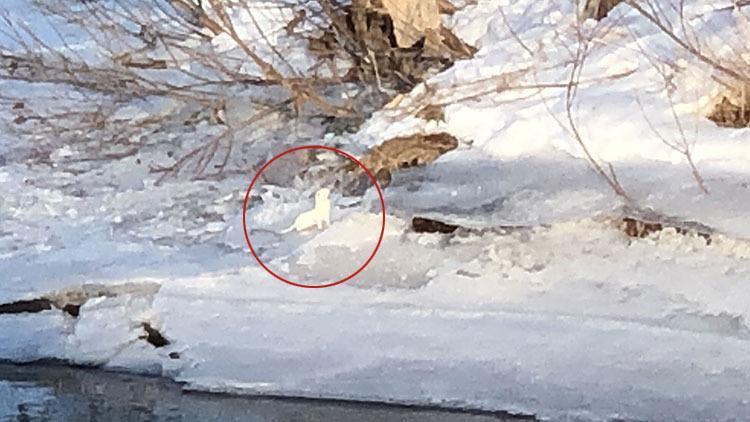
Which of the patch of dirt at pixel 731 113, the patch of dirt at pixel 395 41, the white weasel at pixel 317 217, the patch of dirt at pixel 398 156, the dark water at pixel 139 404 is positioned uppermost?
the patch of dirt at pixel 395 41

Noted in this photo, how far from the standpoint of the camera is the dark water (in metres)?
4.66

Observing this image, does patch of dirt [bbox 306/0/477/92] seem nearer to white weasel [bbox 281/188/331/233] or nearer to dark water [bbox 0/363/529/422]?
white weasel [bbox 281/188/331/233]

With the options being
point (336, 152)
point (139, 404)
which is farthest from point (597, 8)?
point (139, 404)

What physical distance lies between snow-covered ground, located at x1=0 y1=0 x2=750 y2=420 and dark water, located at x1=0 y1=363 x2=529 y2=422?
6 centimetres

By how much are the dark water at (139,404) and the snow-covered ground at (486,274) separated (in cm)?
6

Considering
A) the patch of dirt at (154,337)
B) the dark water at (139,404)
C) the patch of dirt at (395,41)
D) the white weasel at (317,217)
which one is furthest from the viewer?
the patch of dirt at (395,41)

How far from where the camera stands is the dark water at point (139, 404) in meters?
4.66

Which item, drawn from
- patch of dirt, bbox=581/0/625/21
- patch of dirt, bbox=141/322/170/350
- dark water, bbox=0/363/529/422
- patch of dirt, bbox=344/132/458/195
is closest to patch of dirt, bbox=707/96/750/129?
patch of dirt, bbox=581/0/625/21

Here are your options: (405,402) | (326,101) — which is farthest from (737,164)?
(326,101)

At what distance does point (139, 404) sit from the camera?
4.82 metres

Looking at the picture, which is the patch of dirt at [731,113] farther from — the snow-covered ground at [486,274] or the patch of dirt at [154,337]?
the patch of dirt at [154,337]

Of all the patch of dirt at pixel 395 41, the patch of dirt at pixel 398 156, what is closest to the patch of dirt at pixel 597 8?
the patch of dirt at pixel 395 41

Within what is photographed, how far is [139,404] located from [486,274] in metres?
1.62

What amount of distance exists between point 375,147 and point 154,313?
58.8 inches
